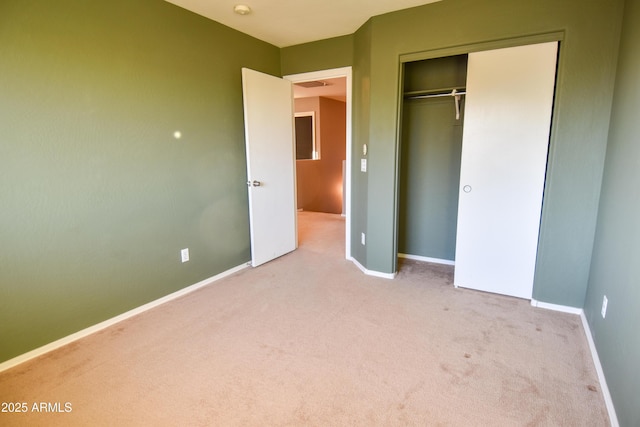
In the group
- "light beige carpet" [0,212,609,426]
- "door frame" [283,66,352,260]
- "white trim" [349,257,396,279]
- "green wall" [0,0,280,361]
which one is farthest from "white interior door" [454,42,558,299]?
"green wall" [0,0,280,361]

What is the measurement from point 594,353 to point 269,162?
3113mm

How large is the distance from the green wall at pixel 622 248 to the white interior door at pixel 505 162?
423mm

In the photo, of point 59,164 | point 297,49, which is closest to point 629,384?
point 59,164

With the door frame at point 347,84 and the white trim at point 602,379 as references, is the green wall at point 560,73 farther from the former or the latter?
the door frame at point 347,84

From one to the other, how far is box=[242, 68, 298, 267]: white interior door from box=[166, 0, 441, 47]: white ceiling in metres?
0.42

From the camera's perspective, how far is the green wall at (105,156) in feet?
6.56

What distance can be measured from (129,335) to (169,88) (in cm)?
192

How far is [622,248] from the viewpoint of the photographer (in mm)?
1763

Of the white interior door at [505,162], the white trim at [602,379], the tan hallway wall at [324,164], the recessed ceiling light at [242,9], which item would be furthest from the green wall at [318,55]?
the tan hallway wall at [324,164]

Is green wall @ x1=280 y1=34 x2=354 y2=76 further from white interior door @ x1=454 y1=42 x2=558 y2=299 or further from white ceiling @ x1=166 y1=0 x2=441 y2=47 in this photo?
white interior door @ x1=454 y1=42 x2=558 y2=299

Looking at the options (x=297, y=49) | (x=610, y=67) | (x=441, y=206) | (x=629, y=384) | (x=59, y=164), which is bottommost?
(x=629, y=384)

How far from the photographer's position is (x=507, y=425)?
5.22 feet

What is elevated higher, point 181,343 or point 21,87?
point 21,87

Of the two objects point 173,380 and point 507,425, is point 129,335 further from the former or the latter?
point 507,425
